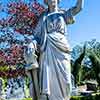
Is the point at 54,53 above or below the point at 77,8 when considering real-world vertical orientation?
below

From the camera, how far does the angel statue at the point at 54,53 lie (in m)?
8.04

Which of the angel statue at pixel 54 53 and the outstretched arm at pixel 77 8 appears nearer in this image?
the angel statue at pixel 54 53

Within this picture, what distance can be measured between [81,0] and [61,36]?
846 mm

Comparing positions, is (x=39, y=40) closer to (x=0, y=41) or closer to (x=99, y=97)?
(x=0, y=41)

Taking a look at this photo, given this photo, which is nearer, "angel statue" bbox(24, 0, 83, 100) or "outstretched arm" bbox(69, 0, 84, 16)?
"angel statue" bbox(24, 0, 83, 100)

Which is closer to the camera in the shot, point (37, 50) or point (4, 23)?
point (37, 50)

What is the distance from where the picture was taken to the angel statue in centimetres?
804

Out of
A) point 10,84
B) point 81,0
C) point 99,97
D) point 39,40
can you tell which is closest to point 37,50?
point 39,40

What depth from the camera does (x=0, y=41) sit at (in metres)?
16.1

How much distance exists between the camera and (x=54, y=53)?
8203 millimetres

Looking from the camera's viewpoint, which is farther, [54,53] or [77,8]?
[77,8]

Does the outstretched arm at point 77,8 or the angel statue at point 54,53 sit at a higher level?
the outstretched arm at point 77,8

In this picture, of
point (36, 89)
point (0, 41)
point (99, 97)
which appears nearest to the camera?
point (36, 89)

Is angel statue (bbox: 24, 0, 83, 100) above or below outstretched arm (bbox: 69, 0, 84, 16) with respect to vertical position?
below
